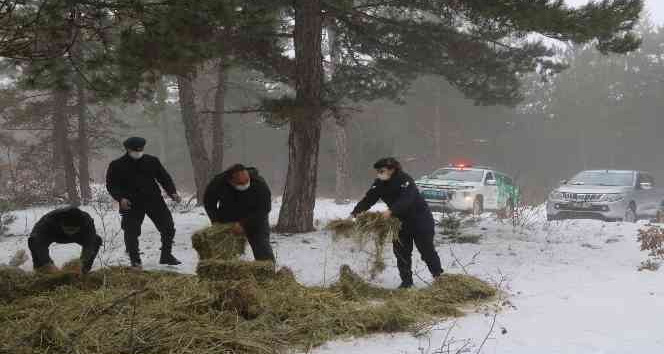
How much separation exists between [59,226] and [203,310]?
1.90 m

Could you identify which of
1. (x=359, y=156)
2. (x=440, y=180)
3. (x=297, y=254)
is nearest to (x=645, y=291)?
(x=297, y=254)

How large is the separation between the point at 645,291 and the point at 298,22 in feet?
21.9

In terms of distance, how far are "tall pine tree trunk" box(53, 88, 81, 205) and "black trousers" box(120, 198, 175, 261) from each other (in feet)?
33.8

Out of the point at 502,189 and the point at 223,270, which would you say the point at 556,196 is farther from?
the point at 223,270

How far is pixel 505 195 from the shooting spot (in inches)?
702

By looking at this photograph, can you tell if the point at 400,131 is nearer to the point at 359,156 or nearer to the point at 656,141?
the point at 359,156

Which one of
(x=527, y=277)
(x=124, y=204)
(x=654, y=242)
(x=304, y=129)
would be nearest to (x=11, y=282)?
(x=124, y=204)

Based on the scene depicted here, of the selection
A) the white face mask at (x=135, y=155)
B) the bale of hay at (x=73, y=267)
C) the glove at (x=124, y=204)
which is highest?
the white face mask at (x=135, y=155)

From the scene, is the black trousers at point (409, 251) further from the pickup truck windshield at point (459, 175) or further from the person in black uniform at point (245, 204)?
the pickup truck windshield at point (459, 175)

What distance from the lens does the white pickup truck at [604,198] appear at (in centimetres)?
1459

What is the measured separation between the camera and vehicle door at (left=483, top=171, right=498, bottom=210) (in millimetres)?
16591

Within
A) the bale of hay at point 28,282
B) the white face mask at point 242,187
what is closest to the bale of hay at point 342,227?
the white face mask at point 242,187

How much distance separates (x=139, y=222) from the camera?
7359 millimetres

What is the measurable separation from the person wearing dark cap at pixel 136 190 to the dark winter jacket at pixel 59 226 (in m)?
1.33
